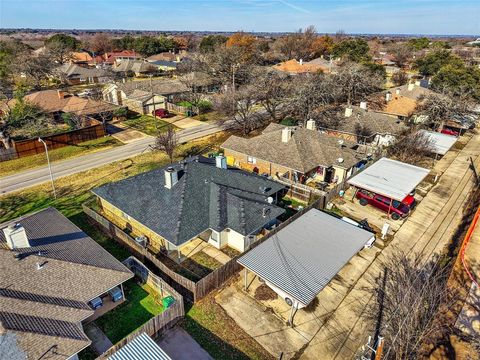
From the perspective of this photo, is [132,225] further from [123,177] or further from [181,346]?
[181,346]

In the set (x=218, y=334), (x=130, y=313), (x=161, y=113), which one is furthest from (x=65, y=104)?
(x=218, y=334)

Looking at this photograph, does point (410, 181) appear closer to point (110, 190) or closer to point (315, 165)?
point (315, 165)

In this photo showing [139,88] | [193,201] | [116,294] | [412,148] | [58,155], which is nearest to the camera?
[116,294]

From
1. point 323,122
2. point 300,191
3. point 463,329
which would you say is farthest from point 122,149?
point 463,329

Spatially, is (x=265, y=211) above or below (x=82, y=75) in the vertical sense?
below

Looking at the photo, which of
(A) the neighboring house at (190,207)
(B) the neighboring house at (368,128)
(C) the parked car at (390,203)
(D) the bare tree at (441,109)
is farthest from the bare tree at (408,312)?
(D) the bare tree at (441,109)

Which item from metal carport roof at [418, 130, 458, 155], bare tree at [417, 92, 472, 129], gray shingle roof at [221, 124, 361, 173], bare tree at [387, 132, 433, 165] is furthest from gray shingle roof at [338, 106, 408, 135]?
bare tree at [417, 92, 472, 129]
